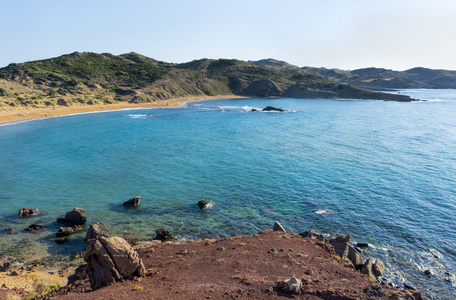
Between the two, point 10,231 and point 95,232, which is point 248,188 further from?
point 10,231

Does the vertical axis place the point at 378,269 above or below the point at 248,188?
below

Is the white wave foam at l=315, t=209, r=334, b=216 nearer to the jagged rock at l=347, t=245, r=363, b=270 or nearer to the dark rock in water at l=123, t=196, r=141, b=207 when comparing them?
the jagged rock at l=347, t=245, r=363, b=270

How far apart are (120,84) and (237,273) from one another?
140937 millimetres

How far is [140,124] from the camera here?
80812 mm

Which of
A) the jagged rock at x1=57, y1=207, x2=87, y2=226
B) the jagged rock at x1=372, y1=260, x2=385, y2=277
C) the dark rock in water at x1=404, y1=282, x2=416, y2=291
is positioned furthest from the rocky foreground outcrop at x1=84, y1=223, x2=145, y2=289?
the dark rock in water at x1=404, y1=282, x2=416, y2=291

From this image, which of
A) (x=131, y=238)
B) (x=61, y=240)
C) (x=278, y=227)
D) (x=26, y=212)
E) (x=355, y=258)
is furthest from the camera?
(x=26, y=212)

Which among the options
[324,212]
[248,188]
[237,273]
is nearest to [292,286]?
[237,273]

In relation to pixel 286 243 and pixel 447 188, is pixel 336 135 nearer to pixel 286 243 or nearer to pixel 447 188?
pixel 447 188

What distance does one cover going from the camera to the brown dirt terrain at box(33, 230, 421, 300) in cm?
1405

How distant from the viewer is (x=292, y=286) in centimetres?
1415

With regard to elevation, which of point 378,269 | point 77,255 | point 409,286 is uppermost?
point 77,255

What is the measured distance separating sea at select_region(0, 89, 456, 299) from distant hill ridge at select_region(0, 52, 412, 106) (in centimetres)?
4809

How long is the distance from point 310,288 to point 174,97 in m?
141

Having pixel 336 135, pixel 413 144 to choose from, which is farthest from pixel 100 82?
pixel 413 144
